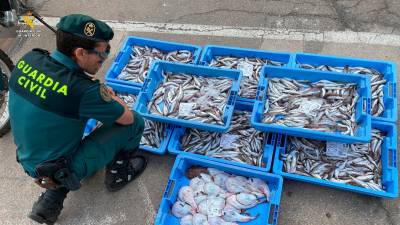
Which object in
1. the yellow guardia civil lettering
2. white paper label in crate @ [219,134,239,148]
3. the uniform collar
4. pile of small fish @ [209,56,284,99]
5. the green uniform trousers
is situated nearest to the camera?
the yellow guardia civil lettering

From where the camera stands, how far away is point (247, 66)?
4.33 meters

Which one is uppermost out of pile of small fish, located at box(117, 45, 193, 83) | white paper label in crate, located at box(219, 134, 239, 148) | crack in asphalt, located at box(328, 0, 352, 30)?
crack in asphalt, located at box(328, 0, 352, 30)

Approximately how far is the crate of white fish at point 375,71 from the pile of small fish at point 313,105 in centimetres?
32

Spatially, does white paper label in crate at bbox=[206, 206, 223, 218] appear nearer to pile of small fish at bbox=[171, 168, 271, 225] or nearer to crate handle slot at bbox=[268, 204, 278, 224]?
pile of small fish at bbox=[171, 168, 271, 225]

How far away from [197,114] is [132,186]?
108cm

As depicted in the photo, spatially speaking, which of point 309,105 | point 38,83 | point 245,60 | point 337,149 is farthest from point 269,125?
point 38,83

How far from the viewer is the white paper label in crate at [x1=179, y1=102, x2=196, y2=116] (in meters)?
3.78

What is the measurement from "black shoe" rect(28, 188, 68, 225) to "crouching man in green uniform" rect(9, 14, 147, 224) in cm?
33

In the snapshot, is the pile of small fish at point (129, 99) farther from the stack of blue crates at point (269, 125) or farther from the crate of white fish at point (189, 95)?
the crate of white fish at point (189, 95)

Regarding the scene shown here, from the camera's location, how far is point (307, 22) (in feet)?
17.0

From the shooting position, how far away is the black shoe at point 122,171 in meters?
3.58

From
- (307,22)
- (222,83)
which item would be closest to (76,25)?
(222,83)

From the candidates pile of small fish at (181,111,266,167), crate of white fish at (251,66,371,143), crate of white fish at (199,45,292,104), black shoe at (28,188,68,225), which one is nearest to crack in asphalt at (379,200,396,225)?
crate of white fish at (251,66,371,143)

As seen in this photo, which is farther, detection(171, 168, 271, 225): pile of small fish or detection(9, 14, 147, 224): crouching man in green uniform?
detection(171, 168, 271, 225): pile of small fish
